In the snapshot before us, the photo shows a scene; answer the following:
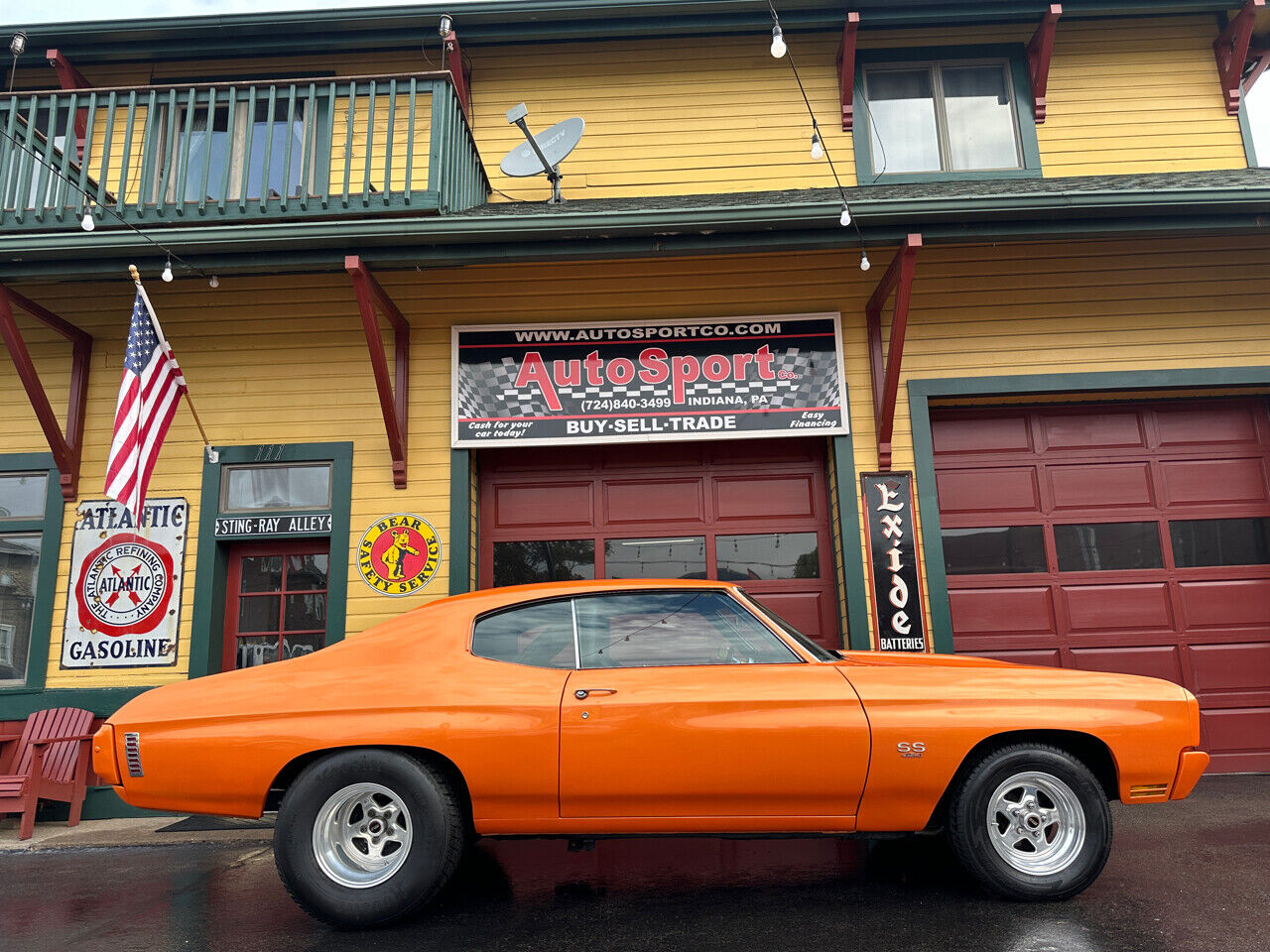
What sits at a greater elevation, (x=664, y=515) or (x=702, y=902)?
(x=664, y=515)

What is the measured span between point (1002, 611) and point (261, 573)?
21.1ft

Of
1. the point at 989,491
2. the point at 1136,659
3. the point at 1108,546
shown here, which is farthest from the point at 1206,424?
the point at 1136,659

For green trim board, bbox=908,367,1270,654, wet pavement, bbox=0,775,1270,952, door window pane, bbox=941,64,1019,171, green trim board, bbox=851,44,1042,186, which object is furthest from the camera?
door window pane, bbox=941,64,1019,171

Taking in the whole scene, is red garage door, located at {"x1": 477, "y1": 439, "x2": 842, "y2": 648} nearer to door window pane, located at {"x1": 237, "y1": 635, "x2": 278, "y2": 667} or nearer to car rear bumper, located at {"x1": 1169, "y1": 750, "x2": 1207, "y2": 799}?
door window pane, located at {"x1": 237, "y1": 635, "x2": 278, "y2": 667}

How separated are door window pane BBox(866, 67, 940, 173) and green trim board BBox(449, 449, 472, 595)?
4.81m

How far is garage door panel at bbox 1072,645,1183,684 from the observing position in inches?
285

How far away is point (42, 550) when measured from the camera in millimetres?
7254

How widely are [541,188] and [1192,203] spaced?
542cm

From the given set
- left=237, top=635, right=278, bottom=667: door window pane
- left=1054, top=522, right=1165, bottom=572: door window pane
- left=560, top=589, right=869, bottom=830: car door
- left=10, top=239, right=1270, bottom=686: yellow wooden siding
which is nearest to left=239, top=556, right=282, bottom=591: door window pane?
left=237, top=635, right=278, bottom=667: door window pane

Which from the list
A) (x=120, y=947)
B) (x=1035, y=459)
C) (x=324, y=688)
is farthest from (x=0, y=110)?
(x=1035, y=459)

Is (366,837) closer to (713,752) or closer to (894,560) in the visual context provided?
(713,752)

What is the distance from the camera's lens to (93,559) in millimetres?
7215

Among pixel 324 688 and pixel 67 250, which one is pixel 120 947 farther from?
pixel 67 250

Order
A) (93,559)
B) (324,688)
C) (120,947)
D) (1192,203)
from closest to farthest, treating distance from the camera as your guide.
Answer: (120,947)
(324,688)
(1192,203)
(93,559)
